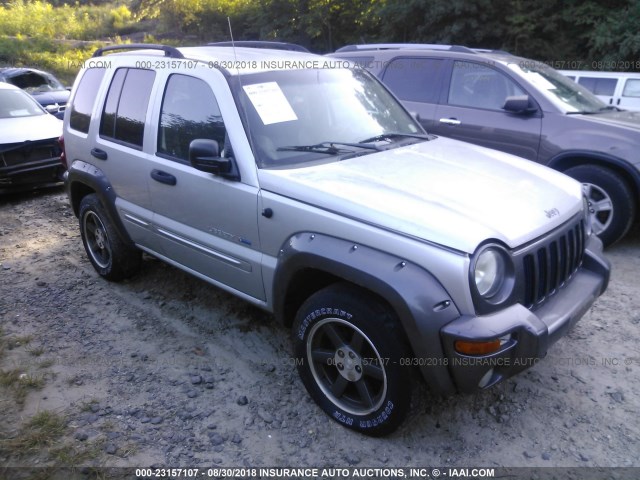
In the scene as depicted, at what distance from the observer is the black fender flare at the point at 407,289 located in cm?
241

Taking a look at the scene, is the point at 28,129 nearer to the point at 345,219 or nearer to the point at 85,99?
the point at 85,99

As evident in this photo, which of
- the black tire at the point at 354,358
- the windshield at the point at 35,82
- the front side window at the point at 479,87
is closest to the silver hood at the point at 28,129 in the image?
the windshield at the point at 35,82

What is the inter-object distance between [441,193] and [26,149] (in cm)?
668

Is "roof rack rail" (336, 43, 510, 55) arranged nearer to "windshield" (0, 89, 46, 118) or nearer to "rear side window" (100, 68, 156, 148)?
"rear side window" (100, 68, 156, 148)

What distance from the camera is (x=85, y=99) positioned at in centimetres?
470

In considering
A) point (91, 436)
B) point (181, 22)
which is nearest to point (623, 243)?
point (91, 436)

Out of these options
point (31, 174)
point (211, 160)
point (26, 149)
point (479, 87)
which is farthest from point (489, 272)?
point (26, 149)

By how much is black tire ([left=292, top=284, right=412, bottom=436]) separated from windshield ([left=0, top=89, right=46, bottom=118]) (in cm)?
738

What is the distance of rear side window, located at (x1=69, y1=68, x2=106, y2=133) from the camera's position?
4586 mm

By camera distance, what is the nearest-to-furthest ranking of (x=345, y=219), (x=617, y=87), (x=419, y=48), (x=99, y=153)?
(x=345, y=219), (x=99, y=153), (x=419, y=48), (x=617, y=87)

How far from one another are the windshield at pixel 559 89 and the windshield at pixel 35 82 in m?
10.9

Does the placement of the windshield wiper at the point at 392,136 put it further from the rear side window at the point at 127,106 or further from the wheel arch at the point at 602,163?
the wheel arch at the point at 602,163

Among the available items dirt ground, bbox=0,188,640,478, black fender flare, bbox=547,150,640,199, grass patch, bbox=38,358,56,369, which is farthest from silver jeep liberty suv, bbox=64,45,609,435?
black fender flare, bbox=547,150,640,199

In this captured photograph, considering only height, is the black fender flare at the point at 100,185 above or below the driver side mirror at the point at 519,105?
below
